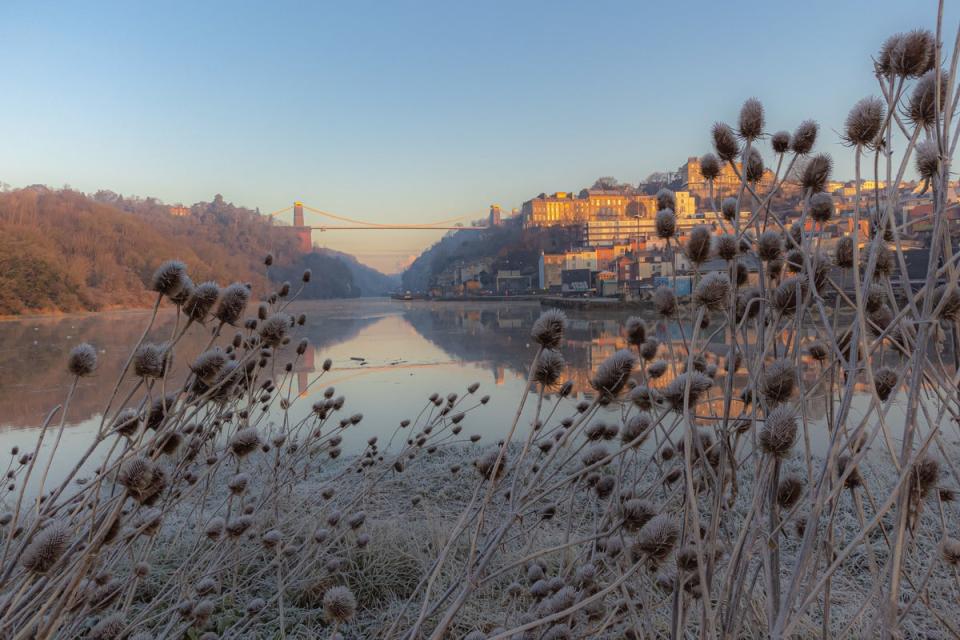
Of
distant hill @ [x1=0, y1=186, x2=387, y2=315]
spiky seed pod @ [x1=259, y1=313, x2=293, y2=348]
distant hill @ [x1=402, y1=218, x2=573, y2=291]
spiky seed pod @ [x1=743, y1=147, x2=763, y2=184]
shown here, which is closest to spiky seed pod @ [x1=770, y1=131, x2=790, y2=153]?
spiky seed pod @ [x1=743, y1=147, x2=763, y2=184]

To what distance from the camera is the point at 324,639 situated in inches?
67.4

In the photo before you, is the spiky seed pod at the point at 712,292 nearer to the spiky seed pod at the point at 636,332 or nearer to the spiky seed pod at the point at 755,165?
the spiky seed pod at the point at 636,332

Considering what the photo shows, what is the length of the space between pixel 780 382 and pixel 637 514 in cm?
28

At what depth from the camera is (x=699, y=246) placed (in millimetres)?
1118

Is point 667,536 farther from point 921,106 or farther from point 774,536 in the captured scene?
point 921,106

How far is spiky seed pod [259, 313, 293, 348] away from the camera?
1.21 meters

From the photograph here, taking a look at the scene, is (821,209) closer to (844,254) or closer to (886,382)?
(844,254)

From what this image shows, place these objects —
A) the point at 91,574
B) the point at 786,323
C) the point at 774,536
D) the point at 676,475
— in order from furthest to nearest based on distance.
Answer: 1. the point at 676,475
2. the point at 786,323
3. the point at 91,574
4. the point at 774,536

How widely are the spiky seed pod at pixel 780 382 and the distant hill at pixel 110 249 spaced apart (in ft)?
52.2

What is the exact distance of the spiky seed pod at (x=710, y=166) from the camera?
1.42m

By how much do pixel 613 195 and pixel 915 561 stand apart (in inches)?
3494

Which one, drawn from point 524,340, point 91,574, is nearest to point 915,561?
point 91,574

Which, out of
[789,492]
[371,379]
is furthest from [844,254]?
[371,379]

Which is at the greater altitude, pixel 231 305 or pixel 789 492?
pixel 231 305
